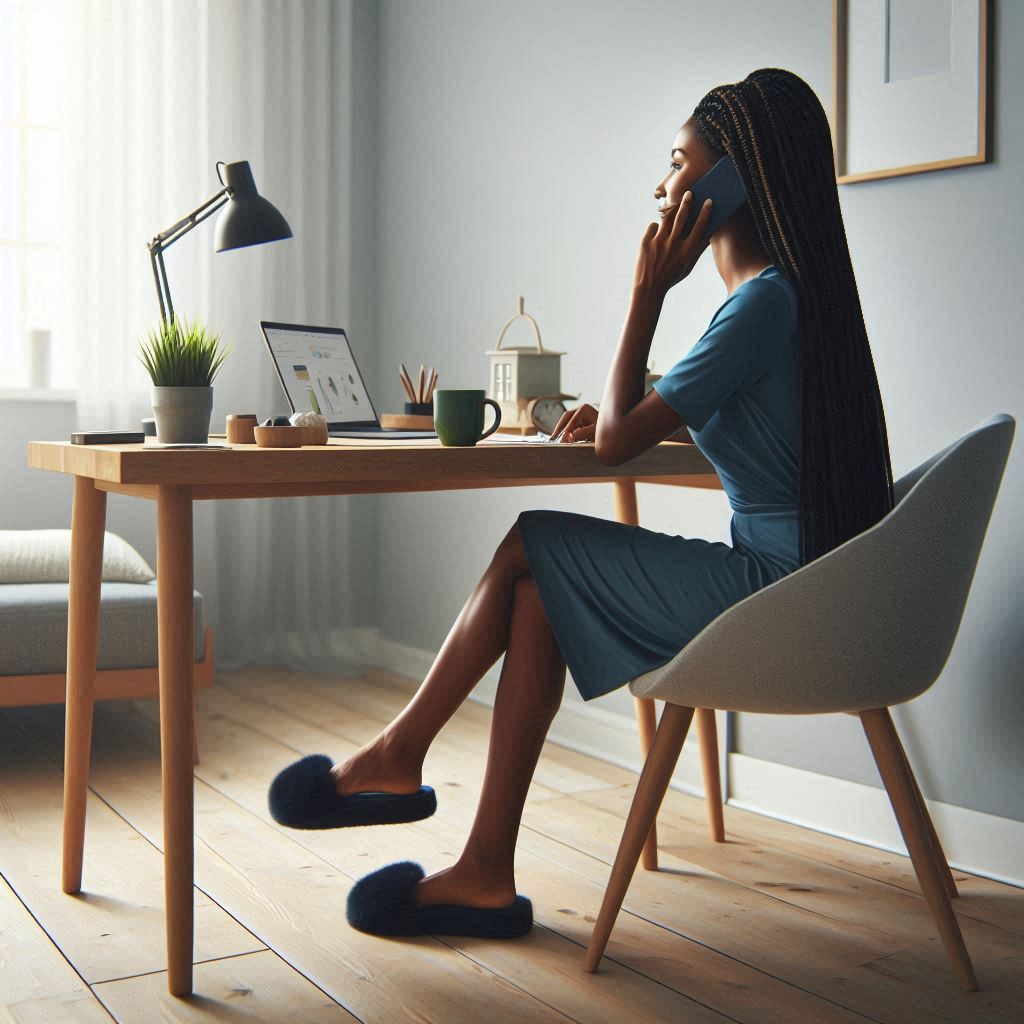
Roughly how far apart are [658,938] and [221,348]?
2568 millimetres

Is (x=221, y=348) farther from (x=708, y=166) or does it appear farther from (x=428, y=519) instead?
(x=708, y=166)

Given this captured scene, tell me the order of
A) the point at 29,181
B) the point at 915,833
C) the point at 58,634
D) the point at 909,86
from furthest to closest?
the point at 29,181 < the point at 58,634 < the point at 909,86 < the point at 915,833

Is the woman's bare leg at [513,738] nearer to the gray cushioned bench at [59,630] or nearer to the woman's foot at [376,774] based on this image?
the woman's foot at [376,774]

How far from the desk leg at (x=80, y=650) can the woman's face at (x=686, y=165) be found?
3.15ft

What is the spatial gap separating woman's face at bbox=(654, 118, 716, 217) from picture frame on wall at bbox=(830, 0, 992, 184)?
642 millimetres

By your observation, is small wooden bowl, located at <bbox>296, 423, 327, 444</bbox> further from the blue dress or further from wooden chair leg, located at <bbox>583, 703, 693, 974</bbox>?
wooden chair leg, located at <bbox>583, 703, 693, 974</bbox>

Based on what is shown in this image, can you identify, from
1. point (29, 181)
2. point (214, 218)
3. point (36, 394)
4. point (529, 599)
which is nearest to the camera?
point (529, 599)

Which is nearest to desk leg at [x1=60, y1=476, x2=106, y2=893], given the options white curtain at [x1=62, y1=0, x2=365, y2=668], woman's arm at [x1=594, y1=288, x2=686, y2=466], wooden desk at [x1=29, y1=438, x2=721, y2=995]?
wooden desk at [x1=29, y1=438, x2=721, y2=995]

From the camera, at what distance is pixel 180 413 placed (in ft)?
5.77

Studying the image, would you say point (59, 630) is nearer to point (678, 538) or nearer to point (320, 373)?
point (320, 373)

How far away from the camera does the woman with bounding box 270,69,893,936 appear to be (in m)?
1.58

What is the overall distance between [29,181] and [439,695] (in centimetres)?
269

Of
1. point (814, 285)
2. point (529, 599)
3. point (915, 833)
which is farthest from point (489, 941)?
point (814, 285)

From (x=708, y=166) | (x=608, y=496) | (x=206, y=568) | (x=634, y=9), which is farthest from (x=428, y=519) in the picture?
(x=708, y=166)
